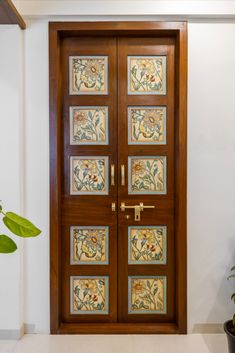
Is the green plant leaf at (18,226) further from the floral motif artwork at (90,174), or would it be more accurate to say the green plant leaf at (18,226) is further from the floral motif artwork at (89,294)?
the floral motif artwork at (89,294)

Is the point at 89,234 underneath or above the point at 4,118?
underneath

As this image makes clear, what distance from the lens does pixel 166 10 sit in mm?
2314

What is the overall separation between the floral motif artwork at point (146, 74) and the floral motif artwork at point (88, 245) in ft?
3.59

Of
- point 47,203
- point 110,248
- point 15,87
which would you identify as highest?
point 15,87

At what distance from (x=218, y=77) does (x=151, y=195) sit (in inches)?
38.9

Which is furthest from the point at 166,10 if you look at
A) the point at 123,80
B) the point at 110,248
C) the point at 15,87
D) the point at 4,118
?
the point at 110,248

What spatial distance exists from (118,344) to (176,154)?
4.65ft

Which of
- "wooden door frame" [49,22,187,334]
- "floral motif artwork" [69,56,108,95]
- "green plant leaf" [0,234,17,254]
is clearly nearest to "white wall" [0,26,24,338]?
"wooden door frame" [49,22,187,334]

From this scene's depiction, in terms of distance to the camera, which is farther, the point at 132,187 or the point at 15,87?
the point at 132,187

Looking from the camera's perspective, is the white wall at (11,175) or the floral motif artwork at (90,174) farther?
the floral motif artwork at (90,174)

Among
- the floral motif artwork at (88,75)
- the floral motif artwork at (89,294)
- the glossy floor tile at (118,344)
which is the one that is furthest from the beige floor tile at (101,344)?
the floral motif artwork at (88,75)

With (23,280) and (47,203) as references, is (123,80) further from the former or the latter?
(23,280)

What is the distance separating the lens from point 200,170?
2416 mm

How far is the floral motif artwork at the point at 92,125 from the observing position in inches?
97.9
